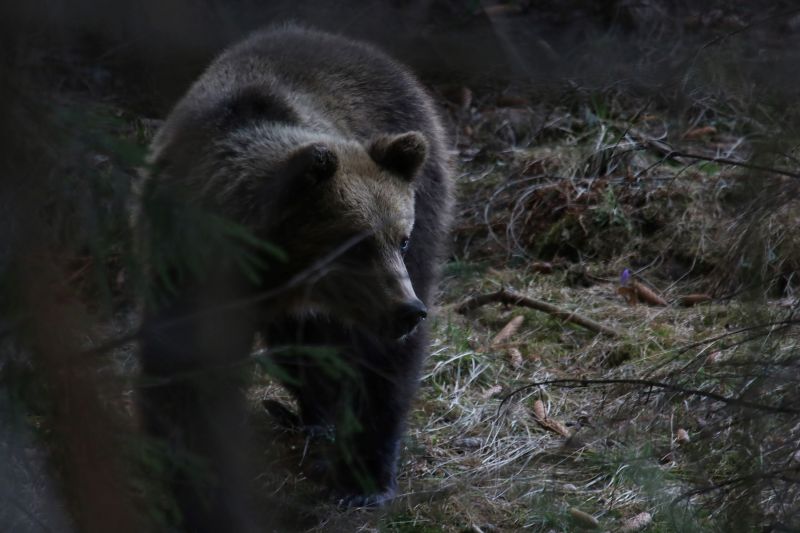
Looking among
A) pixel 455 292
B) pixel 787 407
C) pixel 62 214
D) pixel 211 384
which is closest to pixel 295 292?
pixel 211 384

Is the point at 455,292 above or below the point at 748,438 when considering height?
below

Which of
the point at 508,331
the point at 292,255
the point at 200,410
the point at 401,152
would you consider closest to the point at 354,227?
the point at 292,255

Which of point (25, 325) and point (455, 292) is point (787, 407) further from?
point (455, 292)

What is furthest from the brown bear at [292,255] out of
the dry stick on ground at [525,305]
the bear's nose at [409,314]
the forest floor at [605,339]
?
the dry stick on ground at [525,305]

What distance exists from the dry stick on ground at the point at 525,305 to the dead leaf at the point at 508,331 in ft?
0.49

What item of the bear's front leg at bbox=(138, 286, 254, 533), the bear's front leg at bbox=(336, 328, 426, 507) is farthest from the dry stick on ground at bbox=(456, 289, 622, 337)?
the bear's front leg at bbox=(138, 286, 254, 533)

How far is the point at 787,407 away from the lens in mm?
3068

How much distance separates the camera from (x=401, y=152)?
4.23 metres

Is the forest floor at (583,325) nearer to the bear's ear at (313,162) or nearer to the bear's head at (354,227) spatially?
the bear's head at (354,227)

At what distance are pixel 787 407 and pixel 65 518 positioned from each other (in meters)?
2.26

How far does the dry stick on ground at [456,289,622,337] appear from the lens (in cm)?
610

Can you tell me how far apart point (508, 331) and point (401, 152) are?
2.28 metres

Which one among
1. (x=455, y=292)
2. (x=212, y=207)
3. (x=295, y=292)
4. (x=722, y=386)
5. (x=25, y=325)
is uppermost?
(x=25, y=325)

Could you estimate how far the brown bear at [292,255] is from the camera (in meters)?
3.72
